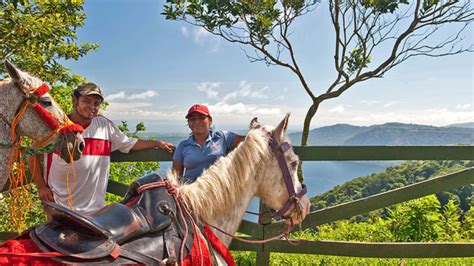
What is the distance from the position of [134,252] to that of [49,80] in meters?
6.42

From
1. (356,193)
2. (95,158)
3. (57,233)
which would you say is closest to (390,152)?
(95,158)

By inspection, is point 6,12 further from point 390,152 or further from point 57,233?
point 390,152

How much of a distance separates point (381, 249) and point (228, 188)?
75.8 inches

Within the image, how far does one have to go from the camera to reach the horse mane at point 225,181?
2.27m

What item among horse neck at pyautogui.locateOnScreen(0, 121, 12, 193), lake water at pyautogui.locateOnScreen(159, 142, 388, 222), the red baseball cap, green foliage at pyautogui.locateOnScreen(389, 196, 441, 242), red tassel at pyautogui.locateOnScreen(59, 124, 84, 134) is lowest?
green foliage at pyautogui.locateOnScreen(389, 196, 441, 242)

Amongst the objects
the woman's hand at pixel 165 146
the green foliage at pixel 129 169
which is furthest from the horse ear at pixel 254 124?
the green foliage at pixel 129 169

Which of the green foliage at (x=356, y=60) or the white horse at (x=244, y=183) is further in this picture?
the green foliage at (x=356, y=60)

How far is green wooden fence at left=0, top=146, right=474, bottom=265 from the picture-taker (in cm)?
334

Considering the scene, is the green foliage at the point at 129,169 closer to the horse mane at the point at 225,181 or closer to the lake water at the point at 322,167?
the lake water at the point at 322,167

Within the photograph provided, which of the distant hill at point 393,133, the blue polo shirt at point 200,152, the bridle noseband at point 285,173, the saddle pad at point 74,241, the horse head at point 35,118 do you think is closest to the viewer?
the saddle pad at point 74,241

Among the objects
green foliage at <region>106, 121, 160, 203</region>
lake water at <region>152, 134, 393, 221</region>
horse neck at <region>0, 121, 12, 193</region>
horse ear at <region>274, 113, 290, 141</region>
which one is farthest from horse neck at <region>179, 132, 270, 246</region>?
green foliage at <region>106, 121, 160, 203</region>

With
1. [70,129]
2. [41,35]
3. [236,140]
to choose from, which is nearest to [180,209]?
[236,140]

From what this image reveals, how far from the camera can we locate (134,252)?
1.74 meters

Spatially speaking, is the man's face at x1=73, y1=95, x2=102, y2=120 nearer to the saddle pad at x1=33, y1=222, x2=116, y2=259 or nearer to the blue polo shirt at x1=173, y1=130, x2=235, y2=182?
the blue polo shirt at x1=173, y1=130, x2=235, y2=182
